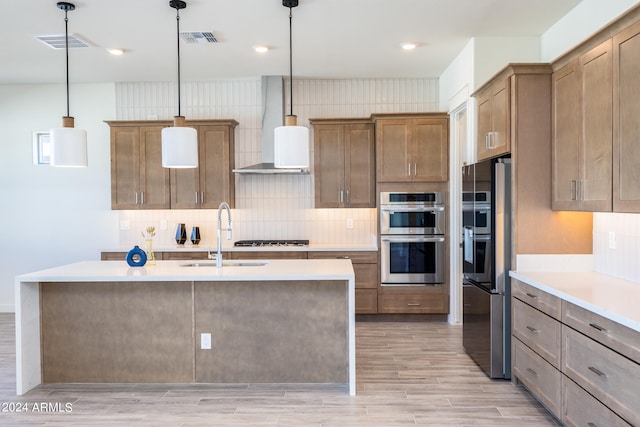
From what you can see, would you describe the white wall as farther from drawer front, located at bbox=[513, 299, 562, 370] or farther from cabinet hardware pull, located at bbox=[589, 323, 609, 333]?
cabinet hardware pull, located at bbox=[589, 323, 609, 333]

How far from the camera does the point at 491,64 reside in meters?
4.25

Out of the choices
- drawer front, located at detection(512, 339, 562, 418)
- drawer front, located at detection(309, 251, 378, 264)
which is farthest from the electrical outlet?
drawer front, located at detection(512, 339, 562, 418)

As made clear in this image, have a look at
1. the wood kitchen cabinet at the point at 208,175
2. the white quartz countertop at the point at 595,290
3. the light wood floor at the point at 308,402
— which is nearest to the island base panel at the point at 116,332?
the light wood floor at the point at 308,402

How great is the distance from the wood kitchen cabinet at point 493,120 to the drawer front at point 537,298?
3.21ft

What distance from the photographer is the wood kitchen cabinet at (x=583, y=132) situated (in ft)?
8.49

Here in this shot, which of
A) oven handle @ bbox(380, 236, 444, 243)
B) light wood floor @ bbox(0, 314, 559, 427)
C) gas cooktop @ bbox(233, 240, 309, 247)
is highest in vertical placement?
oven handle @ bbox(380, 236, 444, 243)

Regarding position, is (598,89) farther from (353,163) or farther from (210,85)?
(210,85)

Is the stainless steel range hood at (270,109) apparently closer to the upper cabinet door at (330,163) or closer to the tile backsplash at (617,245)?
the upper cabinet door at (330,163)

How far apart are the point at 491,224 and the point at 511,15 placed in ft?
5.68

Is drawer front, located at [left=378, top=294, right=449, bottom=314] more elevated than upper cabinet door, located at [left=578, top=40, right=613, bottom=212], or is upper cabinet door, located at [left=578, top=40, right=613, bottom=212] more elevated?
upper cabinet door, located at [left=578, top=40, right=613, bottom=212]

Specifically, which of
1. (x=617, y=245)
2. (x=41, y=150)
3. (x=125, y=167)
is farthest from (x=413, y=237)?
(x=41, y=150)

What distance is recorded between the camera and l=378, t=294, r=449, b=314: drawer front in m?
5.19

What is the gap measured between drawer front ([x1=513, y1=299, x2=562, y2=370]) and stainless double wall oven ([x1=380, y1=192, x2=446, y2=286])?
1.92 metres

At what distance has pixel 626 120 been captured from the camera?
94.3 inches
